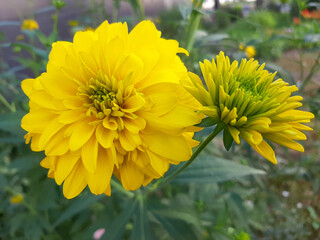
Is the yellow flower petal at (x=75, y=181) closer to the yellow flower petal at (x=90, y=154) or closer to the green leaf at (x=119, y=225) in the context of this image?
the yellow flower petal at (x=90, y=154)

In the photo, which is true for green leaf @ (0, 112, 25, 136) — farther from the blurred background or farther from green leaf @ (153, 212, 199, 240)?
green leaf @ (153, 212, 199, 240)

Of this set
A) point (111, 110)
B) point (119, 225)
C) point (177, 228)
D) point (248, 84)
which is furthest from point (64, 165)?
point (177, 228)

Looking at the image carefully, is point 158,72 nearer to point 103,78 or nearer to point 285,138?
point 103,78

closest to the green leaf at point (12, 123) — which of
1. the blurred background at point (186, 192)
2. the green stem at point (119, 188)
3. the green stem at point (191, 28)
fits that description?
the blurred background at point (186, 192)

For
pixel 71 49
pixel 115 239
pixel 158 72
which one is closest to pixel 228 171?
pixel 115 239

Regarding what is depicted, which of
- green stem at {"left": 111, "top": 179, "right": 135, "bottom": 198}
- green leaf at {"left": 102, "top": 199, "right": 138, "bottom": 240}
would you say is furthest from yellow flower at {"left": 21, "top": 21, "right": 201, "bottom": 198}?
green leaf at {"left": 102, "top": 199, "right": 138, "bottom": 240}

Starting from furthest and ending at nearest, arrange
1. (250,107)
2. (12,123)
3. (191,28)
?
1. (191,28)
2. (12,123)
3. (250,107)

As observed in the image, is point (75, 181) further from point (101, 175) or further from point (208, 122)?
point (208, 122)
